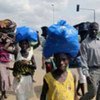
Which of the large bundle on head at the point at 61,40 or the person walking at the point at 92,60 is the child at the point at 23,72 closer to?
the person walking at the point at 92,60

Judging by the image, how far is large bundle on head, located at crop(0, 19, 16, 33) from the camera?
30.3 feet

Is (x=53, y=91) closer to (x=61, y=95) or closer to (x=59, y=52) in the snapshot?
(x=61, y=95)

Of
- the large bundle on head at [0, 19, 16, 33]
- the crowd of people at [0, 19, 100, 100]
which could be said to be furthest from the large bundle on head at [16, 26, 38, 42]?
the large bundle on head at [0, 19, 16, 33]

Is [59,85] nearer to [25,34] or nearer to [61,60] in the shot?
[61,60]

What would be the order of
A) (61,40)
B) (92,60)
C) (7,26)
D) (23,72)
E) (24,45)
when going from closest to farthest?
(61,40), (23,72), (24,45), (92,60), (7,26)

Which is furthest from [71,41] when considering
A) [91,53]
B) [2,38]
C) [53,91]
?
[2,38]

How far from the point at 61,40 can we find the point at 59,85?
19.5 inches

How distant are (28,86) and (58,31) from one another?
99.1 inches

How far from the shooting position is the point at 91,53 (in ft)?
26.0

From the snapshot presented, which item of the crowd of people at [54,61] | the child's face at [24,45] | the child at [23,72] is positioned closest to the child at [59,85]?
the crowd of people at [54,61]

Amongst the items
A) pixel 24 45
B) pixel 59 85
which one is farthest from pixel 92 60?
pixel 59 85

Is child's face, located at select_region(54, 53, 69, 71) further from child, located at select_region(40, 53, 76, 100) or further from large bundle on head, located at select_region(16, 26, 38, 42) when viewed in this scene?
large bundle on head, located at select_region(16, 26, 38, 42)

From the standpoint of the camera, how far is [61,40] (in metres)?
4.77

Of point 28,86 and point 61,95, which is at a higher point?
point 61,95
